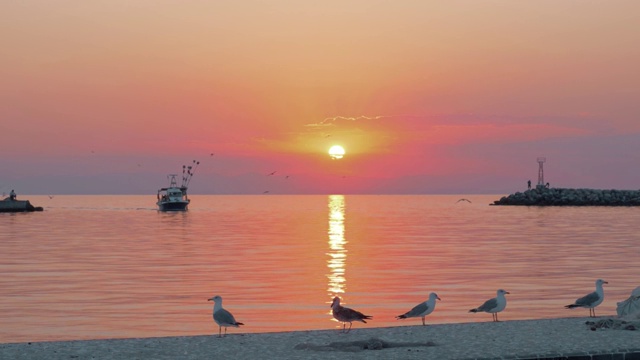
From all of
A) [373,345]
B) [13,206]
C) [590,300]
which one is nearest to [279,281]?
[590,300]

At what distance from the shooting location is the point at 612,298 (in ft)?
114

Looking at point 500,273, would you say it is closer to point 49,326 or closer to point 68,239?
point 49,326

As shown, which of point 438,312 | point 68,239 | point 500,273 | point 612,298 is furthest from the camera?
point 68,239

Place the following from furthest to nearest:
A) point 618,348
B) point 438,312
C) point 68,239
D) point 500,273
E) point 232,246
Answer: point 68,239
point 232,246
point 500,273
point 438,312
point 618,348

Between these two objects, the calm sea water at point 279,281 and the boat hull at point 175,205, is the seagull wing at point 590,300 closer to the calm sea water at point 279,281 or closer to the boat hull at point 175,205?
the calm sea water at point 279,281

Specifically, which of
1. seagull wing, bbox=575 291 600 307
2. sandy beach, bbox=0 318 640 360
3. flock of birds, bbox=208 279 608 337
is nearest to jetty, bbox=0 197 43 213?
flock of birds, bbox=208 279 608 337

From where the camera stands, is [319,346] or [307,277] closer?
[319,346]

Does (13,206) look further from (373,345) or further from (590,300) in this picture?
(373,345)

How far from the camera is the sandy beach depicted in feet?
53.6

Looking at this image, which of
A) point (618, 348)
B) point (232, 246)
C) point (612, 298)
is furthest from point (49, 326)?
point (232, 246)

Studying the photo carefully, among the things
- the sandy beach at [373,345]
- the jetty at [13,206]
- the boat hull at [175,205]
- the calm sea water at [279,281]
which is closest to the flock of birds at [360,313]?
the sandy beach at [373,345]

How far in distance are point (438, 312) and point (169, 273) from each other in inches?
826

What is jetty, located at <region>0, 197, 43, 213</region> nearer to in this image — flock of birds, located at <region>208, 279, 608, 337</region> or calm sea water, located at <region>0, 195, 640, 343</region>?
calm sea water, located at <region>0, 195, 640, 343</region>

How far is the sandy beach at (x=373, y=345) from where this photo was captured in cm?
1634
